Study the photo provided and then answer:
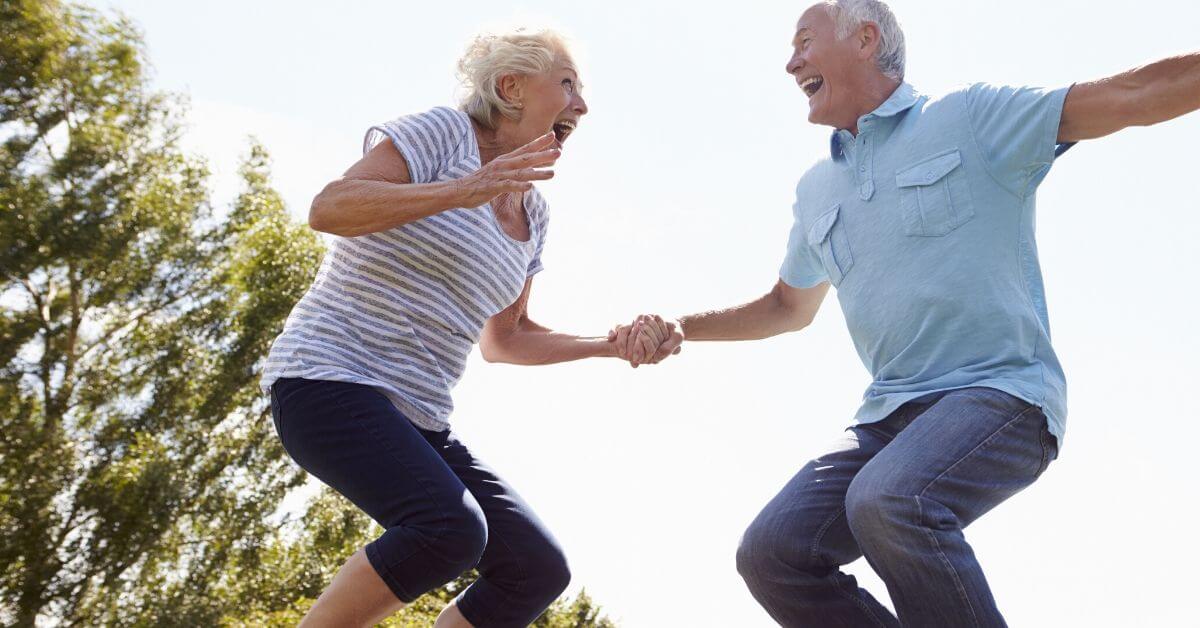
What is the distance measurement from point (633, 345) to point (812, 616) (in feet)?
3.97

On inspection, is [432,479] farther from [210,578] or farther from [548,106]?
[210,578]

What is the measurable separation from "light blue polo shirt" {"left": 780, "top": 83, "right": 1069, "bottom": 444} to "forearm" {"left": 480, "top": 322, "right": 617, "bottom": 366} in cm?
100

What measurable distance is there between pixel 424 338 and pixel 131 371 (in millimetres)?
19117

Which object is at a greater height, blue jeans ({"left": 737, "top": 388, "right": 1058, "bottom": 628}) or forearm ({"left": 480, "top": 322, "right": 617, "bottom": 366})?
forearm ({"left": 480, "top": 322, "right": 617, "bottom": 366})

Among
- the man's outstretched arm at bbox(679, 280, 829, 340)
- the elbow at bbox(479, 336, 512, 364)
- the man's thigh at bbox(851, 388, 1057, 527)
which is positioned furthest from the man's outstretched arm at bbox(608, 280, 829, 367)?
the man's thigh at bbox(851, 388, 1057, 527)

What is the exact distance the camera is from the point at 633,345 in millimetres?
3924

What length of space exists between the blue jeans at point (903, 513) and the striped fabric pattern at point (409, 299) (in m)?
1.03

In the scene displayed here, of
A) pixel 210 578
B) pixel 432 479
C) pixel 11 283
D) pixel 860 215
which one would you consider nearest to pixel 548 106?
pixel 860 215

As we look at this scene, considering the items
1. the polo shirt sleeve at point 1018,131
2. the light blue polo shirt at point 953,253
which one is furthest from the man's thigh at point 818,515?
the polo shirt sleeve at point 1018,131

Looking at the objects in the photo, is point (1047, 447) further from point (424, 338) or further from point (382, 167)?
point (382, 167)

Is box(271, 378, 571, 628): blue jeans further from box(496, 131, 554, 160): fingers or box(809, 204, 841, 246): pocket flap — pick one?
box(809, 204, 841, 246): pocket flap

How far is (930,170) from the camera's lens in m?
3.20

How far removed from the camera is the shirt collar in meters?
3.49

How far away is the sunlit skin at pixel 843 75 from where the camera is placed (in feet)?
12.3
